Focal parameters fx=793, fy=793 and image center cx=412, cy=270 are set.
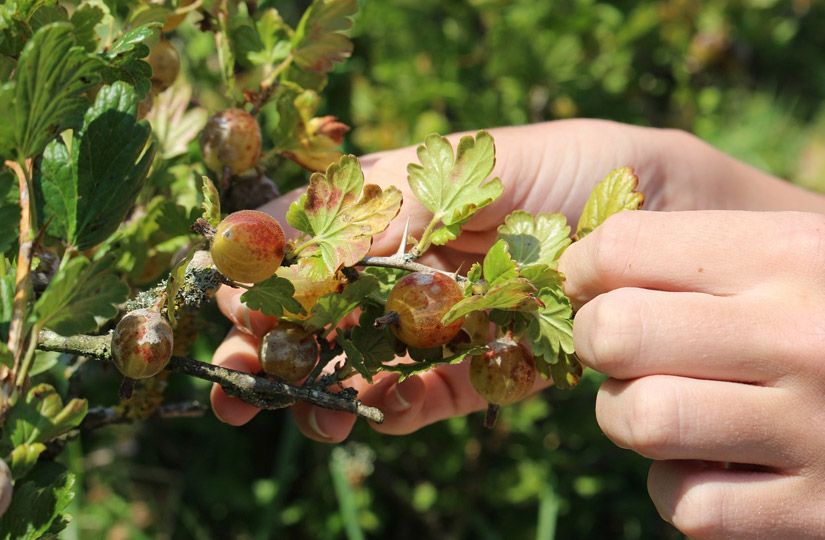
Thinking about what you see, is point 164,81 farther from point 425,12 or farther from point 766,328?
point 425,12

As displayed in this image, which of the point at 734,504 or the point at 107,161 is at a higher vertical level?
the point at 107,161

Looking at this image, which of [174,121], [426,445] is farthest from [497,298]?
[426,445]

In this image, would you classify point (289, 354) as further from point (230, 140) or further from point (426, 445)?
point (426, 445)

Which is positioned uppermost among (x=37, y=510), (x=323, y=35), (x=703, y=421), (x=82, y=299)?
(x=323, y=35)

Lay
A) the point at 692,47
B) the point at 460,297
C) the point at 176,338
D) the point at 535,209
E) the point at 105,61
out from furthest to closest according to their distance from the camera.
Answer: the point at 692,47, the point at 535,209, the point at 176,338, the point at 460,297, the point at 105,61

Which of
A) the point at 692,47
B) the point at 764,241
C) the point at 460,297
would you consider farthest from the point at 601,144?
the point at 692,47

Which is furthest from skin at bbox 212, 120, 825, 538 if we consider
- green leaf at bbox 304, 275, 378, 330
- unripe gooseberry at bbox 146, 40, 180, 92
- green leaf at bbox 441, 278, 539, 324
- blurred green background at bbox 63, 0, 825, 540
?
blurred green background at bbox 63, 0, 825, 540

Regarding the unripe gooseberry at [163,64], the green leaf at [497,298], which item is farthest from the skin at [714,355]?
the unripe gooseberry at [163,64]

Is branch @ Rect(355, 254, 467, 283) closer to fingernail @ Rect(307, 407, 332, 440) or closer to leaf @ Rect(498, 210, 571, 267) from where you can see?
leaf @ Rect(498, 210, 571, 267)
